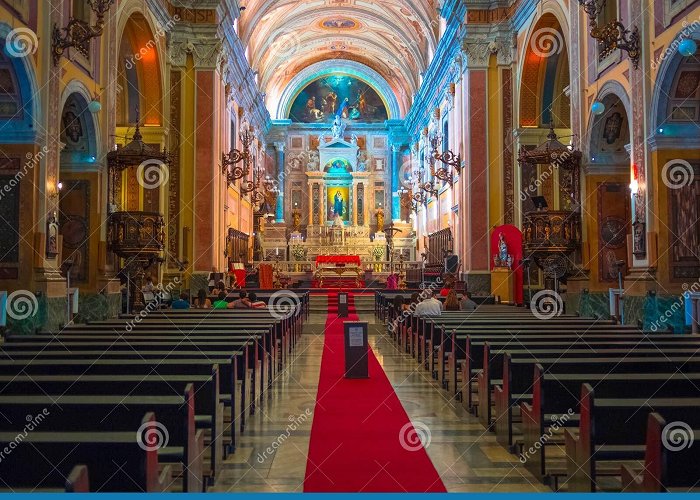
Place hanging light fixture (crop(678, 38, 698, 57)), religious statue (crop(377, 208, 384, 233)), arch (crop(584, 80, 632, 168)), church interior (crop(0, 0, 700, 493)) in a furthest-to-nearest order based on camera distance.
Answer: religious statue (crop(377, 208, 384, 233)) → arch (crop(584, 80, 632, 168)) → hanging light fixture (crop(678, 38, 698, 57)) → church interior (crop(0, 0, 700, 493))

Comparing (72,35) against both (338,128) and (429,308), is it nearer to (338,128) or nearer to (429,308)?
(429,308)

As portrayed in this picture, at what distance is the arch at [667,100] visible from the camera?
31.0ft

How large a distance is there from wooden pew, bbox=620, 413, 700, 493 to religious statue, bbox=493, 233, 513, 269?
13735 mm

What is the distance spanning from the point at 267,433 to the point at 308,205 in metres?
31.9

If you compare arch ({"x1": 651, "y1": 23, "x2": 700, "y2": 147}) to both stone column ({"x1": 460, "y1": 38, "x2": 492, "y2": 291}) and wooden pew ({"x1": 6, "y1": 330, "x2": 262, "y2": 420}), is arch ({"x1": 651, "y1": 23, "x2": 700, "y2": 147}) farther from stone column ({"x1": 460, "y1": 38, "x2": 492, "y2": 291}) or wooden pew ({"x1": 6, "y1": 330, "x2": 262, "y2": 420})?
stone column ({"x1": 460, "y1": 38, "x2": 492, "y2": 291})

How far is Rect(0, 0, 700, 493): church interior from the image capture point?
3.92 metres

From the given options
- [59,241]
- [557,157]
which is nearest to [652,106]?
[557,157]

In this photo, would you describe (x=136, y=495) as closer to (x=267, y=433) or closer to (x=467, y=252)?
(x=267, y=433)

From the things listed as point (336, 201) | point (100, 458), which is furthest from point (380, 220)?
point (100, 458)

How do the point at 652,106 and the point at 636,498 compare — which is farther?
the point at 652,106

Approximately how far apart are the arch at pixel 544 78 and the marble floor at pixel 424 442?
10.9 metres

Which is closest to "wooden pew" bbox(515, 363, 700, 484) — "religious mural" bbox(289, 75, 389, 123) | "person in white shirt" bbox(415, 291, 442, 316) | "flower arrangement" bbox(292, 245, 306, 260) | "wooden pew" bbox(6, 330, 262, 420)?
"wooden pew" bbox(6, 330, 262, 420)

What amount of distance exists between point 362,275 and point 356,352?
62.9 ft

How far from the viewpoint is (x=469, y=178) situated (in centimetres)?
1864
